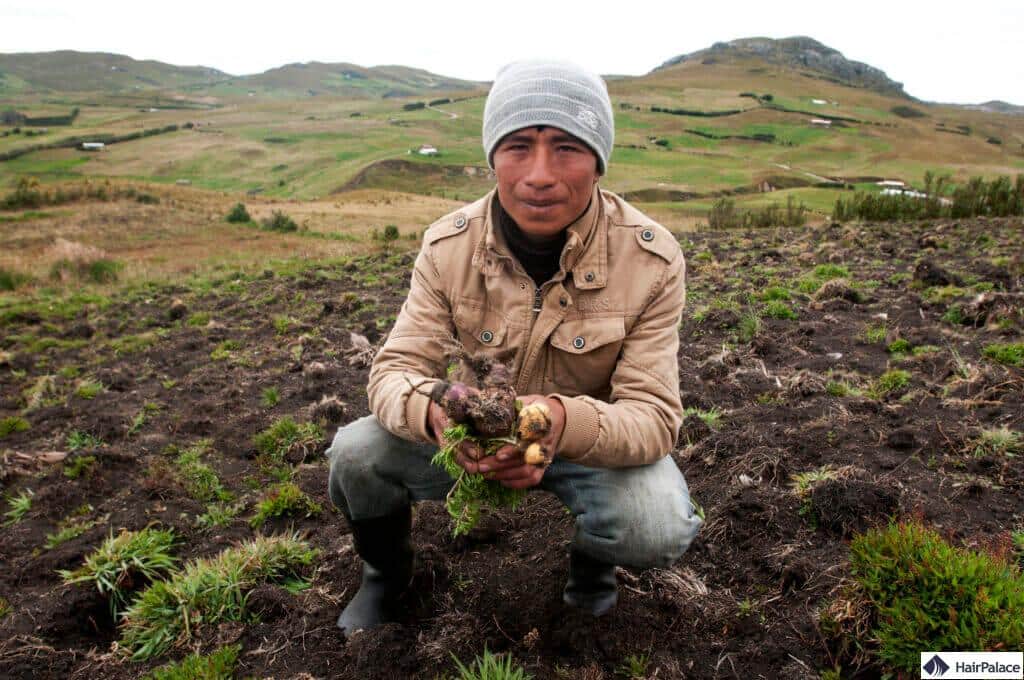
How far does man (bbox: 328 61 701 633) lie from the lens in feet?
8.43

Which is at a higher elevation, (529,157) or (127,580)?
(529,157)

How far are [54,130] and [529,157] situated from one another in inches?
5044

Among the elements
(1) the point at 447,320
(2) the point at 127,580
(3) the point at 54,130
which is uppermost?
(3) the point at 54,130

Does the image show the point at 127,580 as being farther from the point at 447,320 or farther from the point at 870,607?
the point at 870,607

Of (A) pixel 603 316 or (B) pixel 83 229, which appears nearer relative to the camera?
(A) pixel 603 316

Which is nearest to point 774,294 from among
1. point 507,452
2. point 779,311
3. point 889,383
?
point 779,311

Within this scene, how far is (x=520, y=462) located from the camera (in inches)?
89.6

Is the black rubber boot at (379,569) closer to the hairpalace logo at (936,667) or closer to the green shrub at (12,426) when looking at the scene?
the hairpalace logo at (936,667)

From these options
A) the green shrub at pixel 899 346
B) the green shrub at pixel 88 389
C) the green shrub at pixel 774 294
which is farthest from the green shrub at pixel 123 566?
the green shrub at pixel 774 294

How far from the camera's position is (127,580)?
3543 millimetres

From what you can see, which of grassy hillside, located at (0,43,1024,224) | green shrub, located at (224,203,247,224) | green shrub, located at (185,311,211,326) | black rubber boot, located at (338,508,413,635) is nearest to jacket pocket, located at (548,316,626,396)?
black rubber boot, located at (338,508,413,635)

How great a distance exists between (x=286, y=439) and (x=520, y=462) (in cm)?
401

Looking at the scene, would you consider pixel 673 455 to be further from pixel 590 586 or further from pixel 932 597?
pixel 932 597

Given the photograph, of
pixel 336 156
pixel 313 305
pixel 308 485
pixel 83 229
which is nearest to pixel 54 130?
pixel 336 156
